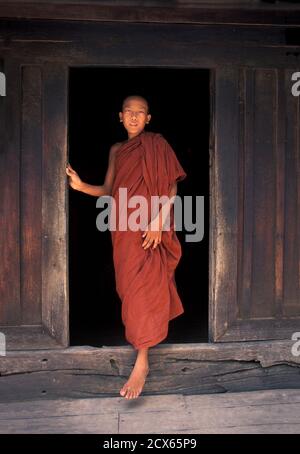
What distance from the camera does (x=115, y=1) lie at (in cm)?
282

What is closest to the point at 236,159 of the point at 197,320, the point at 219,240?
the point at 219,240

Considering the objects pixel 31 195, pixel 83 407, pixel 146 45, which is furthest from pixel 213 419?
pixel 146 45

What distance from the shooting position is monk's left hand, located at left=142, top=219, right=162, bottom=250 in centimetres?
326

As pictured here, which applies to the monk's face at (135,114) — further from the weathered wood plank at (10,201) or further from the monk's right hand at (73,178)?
the weathered wood plank at (10,201)

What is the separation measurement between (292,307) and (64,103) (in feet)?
6.52

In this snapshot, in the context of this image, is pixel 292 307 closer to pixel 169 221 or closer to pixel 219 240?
pixel 219 240

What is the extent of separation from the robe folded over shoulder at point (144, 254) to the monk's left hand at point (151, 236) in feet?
0.14

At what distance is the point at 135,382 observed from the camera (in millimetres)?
3152

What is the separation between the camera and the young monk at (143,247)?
3211mm

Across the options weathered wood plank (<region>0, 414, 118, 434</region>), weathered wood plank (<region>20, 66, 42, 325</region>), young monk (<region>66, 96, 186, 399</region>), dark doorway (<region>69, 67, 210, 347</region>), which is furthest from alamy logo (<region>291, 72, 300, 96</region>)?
weathered wood plank (<region>0, 414, 118, 434</region>)

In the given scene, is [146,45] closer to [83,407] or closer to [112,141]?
[83,407]

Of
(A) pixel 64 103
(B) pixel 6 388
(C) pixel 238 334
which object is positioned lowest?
(B) pixel 6 388

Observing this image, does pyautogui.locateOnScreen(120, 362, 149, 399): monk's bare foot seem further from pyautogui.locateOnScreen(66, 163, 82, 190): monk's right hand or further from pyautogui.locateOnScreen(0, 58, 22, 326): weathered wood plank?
pyautogui.locateOnScreen(66, 163, 82, 190): monk's right hand

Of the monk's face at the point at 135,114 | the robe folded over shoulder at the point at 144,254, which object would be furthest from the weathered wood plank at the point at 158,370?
the monk's face at the point at 135,114
